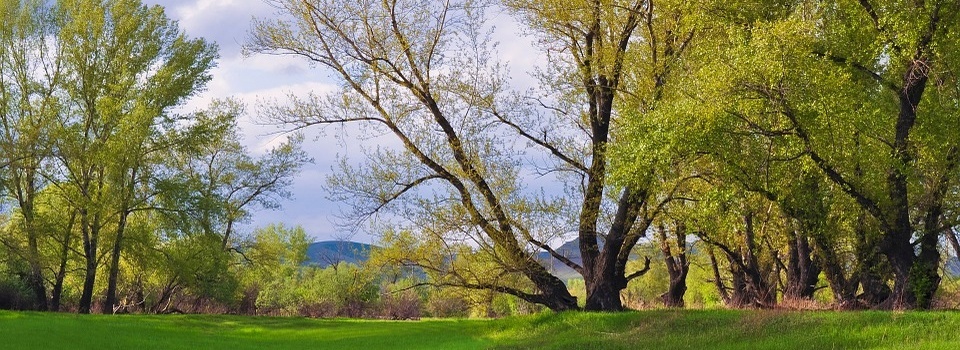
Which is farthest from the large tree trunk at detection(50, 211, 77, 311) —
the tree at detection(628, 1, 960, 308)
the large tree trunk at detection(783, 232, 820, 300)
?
the large tree trunk at detection(783, 232, 820, 300)

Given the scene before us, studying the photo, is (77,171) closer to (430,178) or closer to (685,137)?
(430,178)

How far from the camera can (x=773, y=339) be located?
14352mm

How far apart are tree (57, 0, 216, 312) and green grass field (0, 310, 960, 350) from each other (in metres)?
6.86

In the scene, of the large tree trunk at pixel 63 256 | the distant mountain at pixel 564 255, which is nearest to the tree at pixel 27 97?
the large tree trunk at pixel 63 256

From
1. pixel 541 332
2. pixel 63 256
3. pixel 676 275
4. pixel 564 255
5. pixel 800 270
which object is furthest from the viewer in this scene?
pixel 63 256

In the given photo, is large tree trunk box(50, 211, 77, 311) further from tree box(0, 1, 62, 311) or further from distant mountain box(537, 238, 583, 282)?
distant mountain box(537, 238, 583, 282)

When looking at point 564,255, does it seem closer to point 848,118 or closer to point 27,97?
point 848,118

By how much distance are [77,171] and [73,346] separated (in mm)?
18190

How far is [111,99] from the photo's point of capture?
115 ft

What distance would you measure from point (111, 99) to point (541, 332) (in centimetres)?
2304

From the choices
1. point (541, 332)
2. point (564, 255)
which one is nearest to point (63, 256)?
point (564, 255)

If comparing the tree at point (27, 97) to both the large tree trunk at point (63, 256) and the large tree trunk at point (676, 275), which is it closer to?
the large tree trunk at point (63, 256)

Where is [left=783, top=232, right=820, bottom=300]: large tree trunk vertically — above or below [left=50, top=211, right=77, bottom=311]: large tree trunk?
below

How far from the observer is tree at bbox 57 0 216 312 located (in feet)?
112
